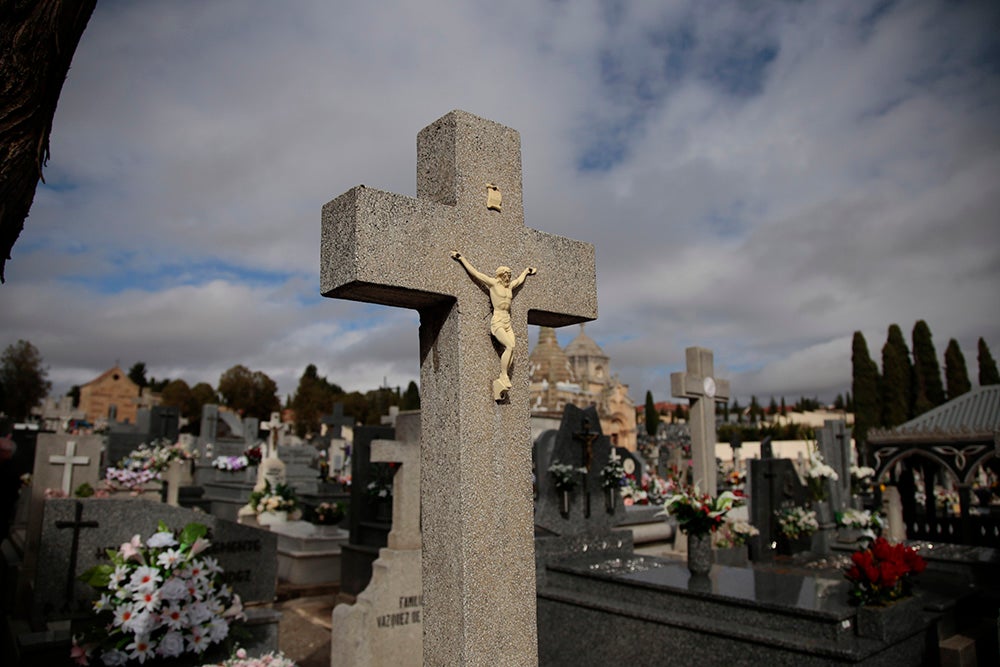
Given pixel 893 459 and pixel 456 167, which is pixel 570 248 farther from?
pixel 893 459

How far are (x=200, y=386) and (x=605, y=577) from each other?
64.4 meters

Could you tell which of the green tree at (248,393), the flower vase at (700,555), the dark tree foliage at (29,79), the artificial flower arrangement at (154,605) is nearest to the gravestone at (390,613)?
the artificial flower arrangement at (154,605)

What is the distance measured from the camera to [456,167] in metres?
3.10

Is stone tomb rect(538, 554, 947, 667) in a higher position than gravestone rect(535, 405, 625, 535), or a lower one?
lower

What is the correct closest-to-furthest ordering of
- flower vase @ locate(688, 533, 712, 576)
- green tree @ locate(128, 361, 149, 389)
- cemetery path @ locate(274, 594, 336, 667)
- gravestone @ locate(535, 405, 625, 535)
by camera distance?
1. flower vase @ locate(688, 533, 712, 576)
2. cemetery path @ locate(274, 594, 336, 667)
3. gravestone @ locate(535, 405, 625, 535)
4. green tree @ locate(128, 361, 149, 389)

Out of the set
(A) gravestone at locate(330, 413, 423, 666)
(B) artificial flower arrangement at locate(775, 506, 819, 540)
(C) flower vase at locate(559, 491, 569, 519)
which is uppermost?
(C) flower vase at locate(559, 491, 569, 519)

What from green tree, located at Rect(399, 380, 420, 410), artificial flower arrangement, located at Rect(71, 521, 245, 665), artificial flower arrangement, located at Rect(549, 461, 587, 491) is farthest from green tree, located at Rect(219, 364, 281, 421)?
artificial flower arrangement, located at Rect(71, 521, 245, 665)

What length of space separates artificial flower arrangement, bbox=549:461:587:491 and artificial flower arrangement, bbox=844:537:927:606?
128 inches

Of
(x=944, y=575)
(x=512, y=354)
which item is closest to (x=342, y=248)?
(x=512, y=354)

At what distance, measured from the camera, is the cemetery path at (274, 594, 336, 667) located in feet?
22.9

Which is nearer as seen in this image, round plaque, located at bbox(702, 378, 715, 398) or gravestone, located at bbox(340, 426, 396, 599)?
gravestone, located at bbox(340, 426, 396, 599)

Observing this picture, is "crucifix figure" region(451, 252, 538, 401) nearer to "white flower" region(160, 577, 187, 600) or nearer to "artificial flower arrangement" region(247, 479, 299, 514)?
"white flower" region(160, 577, 187, 600)

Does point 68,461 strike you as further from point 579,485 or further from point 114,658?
point 579,485

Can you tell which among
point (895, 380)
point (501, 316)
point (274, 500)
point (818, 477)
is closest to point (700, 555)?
point (501, 316)
